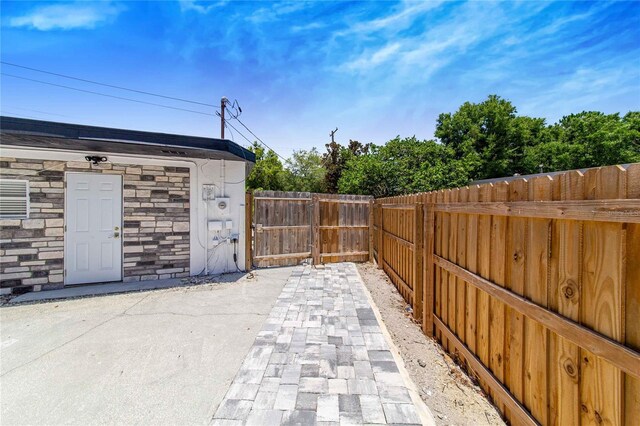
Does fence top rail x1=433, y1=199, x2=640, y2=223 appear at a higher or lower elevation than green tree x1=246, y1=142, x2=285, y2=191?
lower

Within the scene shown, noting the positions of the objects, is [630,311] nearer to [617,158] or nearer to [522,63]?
[522,63]

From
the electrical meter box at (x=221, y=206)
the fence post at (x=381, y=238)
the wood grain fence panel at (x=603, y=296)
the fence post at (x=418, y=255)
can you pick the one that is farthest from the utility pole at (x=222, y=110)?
the wood grain fence panel at (x=603, y=296)

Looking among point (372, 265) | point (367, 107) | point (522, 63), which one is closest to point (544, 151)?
point (522, 63)

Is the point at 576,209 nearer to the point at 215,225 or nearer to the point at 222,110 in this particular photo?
the point at 215,225

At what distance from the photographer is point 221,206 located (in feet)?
20.1

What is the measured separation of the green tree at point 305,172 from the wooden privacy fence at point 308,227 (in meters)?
12.1

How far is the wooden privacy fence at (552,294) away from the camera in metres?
1.14

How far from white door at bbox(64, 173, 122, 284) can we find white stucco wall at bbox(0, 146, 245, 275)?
771 mm

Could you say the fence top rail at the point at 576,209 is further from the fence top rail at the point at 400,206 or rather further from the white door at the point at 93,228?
the white door at the point at 93,228

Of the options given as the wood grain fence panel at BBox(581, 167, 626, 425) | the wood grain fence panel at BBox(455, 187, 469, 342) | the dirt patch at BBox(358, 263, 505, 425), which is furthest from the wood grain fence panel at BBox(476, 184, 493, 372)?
the wood grain fence panel at BBox(581, 167, 626, 425)

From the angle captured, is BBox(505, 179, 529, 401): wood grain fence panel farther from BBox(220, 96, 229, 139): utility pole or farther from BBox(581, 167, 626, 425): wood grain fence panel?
BBox(220, 96, 229, 139): utility pole

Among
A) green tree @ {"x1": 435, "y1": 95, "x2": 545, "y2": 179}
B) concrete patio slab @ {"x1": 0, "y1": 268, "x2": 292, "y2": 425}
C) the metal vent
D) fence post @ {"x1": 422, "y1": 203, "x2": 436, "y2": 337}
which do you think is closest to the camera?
concrete patio slab @ {"x1": 0, "y1": 268, "x2": 292, "y2": 425}

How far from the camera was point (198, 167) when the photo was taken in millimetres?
5992

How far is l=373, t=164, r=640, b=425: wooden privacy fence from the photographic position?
3.73ft
